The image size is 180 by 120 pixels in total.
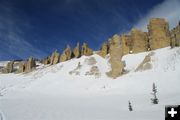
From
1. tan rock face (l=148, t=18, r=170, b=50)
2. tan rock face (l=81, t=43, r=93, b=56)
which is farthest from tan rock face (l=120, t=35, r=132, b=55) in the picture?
tan rock face (l=81, t=43, r=93, b=56)

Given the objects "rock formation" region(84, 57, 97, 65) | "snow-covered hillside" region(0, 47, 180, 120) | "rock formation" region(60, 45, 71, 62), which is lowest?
"snow-covered hillside" region(0, 47, 180, 120)

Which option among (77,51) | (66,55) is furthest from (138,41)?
(66,55)

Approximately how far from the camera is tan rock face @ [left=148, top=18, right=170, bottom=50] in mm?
82688

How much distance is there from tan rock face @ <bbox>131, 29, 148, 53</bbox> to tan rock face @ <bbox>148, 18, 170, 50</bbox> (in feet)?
10.5

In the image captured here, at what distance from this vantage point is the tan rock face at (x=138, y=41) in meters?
89.1

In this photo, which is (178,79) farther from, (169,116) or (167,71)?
(169,116)

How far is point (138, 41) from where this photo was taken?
297ft

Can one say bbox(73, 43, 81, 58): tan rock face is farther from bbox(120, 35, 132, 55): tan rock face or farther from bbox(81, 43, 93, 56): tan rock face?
bbox(120, 35, 132, 55): tan rock face

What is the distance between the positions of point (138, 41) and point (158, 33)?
8.24 metres

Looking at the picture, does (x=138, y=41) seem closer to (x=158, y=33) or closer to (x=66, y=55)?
(x=158, y=33)

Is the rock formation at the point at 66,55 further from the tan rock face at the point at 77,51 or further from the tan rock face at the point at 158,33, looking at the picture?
the tan rock face at the point at 158,33

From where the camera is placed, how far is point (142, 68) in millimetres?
68500

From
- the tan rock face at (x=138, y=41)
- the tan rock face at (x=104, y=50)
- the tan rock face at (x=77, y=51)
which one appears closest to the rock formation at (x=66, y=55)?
the tan rock face at (x=77, y=51)

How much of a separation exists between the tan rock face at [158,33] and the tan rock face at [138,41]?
3208mm
